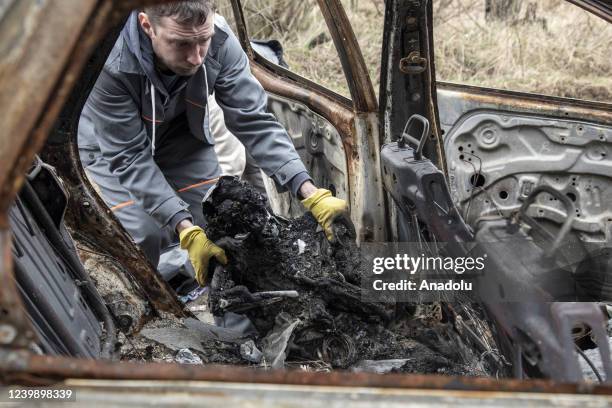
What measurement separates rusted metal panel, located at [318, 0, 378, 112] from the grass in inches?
97.6

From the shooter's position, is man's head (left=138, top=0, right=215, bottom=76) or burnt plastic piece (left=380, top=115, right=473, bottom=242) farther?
man's head (left=138, top=0, right=215, bottom=76)

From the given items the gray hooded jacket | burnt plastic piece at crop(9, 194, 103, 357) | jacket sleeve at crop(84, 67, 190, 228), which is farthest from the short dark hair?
burnt plastic piece at crop(9, 194, 103, 357)

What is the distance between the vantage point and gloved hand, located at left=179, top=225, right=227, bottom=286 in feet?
8.58

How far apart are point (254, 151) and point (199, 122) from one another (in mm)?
454

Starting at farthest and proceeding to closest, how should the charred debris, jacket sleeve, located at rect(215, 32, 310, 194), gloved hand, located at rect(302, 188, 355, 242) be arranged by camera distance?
jacket sleeve, located at rect(215, 32, 310, 194), gloved hand, located at rect(302, 188, 355, 242), the charred debris

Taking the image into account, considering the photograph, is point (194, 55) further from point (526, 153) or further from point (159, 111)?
point (526, 153)

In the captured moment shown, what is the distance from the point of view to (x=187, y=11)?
8.66ft

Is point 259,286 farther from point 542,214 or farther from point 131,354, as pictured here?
point 542,214

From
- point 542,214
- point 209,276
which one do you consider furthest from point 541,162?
point 209,276

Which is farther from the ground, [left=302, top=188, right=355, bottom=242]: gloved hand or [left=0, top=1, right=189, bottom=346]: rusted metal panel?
[left=0, top=1, right=189, bottom=346]: rusted metal panel

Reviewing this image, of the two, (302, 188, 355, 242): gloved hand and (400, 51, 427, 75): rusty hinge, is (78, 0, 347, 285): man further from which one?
(400, 51, 427, 75): rusty hinge

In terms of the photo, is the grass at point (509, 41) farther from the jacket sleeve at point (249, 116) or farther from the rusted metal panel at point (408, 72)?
the rusted metal panel at point (408, 72)

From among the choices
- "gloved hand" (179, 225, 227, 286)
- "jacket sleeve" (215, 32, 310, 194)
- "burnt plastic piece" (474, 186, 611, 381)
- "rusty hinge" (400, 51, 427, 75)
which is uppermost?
"rusty hinge" (400, 51, 427, 75)

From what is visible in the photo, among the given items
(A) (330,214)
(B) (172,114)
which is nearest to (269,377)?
(A) (330,214)
